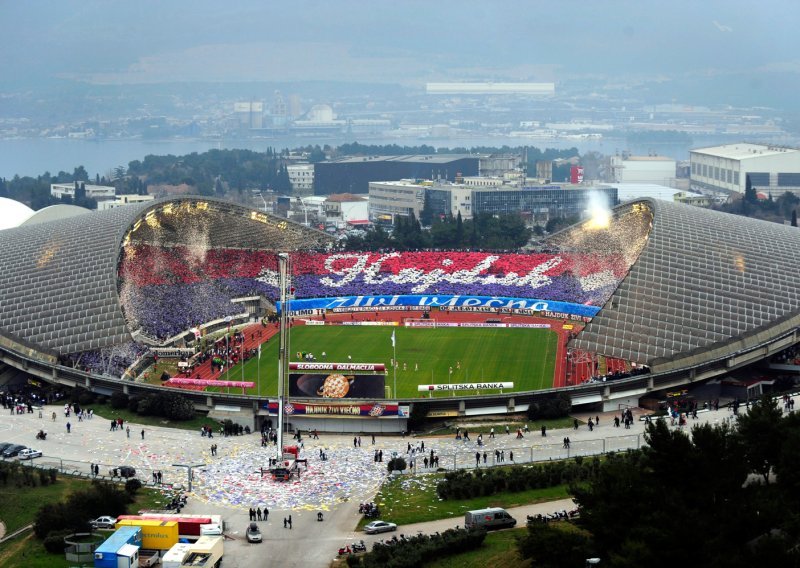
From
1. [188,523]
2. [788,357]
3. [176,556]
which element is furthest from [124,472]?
[788,357]

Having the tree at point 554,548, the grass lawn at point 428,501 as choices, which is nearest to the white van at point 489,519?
the grass lawn at point 428,501

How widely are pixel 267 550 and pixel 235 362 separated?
91.0ft

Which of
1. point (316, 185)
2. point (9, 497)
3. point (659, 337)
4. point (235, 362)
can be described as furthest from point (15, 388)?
point (316, 185)

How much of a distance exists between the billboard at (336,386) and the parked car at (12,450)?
11.3 m

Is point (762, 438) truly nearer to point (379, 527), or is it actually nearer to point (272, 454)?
point (379, 527)

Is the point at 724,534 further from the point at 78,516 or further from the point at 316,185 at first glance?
the point at 316,185

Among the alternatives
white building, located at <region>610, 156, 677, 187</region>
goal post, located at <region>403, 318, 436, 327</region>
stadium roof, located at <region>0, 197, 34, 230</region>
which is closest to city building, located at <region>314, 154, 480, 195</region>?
white building, located at <region>610, 156, 677, 187</region>

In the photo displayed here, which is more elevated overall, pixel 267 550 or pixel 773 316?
pixel 773 316

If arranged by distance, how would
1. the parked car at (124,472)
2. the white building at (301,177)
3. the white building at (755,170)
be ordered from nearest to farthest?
1. the parked car at (124,472)
2. the white building at (755,170)
3. the white building at (301,177)

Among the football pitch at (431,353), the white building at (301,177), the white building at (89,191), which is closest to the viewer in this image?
the football pitch at (431,353)

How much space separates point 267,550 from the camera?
36844mm

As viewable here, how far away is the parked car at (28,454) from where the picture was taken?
4625 cm

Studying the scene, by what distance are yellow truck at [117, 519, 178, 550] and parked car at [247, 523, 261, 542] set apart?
228 centimetres

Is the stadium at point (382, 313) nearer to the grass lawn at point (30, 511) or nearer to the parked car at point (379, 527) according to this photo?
the grass lawn at point (30, 511)
